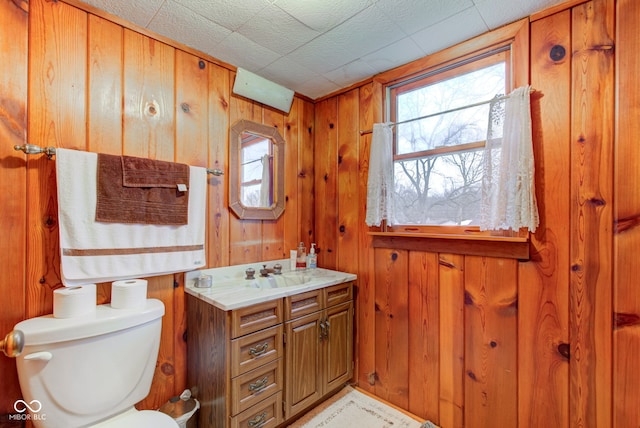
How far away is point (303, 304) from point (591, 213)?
1.42 meters

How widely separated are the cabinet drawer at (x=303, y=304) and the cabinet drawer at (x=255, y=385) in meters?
0.25

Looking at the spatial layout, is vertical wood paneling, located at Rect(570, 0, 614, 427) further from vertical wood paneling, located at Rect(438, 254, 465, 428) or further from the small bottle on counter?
the small bottle on counter

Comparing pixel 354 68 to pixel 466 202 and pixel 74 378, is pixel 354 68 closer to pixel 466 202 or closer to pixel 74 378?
pixel 466 202

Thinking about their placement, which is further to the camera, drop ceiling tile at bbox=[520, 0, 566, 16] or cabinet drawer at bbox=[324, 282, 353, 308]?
cabinet drawer at bbox=[324, 282, 353, 308]

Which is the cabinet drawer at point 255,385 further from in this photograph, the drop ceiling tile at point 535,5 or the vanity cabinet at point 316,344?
the drop ceiling tile at point 535,5

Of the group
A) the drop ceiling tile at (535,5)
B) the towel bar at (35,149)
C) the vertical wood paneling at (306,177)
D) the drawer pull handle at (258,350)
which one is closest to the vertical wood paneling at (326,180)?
the vertical wood paneling at (306,177)

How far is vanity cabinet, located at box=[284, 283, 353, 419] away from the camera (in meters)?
1.58

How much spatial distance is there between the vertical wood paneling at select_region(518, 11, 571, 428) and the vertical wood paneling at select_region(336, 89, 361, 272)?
100 cm

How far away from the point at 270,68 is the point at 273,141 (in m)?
0.47

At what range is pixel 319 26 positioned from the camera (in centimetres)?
145

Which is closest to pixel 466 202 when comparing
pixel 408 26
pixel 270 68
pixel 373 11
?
pixel 408 26

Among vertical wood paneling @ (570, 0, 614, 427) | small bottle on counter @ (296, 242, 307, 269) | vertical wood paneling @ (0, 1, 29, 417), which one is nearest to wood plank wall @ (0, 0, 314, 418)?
vertical wood paneling @ (0, 1, 29, 417)

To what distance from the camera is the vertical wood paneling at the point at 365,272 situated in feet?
6.38

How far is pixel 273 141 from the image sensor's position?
6.76 feet
